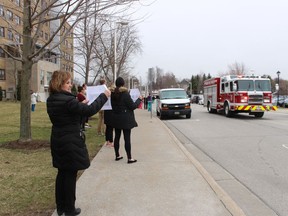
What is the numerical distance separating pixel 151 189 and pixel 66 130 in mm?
2015

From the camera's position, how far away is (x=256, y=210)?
4801 mm

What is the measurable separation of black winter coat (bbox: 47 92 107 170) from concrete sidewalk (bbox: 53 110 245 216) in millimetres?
780

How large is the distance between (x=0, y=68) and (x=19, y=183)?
5530cm

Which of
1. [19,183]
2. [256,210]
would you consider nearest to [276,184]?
[256,210]

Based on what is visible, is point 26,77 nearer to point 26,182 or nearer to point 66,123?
point 26,182

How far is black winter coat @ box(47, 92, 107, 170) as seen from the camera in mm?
4094

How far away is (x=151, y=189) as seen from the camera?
5.53 m

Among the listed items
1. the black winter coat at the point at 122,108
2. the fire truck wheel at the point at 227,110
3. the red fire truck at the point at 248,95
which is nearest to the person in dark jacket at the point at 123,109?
the black winter coat at the point at 122,108

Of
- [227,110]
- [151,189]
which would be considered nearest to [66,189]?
[151,189]

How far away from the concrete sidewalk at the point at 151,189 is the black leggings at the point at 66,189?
0.21m

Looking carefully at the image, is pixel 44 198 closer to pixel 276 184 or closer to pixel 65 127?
pixel 65 127

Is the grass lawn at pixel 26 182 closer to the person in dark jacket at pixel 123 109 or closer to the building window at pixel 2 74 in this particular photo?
the person in dark jacket at pixel 123 109

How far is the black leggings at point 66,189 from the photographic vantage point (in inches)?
169

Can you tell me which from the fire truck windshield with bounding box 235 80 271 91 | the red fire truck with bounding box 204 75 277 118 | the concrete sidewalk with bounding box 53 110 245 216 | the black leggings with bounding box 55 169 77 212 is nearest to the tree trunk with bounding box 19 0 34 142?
the concrete sidewalk with bounding box 53 110 245 216
